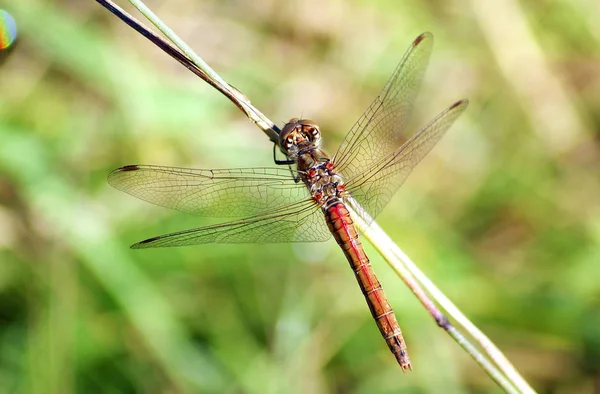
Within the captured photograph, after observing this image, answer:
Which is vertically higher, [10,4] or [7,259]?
[10,4]

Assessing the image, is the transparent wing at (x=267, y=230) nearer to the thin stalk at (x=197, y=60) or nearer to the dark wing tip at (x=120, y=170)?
the dark wing tip at (x=120, y=170)

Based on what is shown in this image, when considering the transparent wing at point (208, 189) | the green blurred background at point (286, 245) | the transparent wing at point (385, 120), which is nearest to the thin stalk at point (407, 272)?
the transparent wing at point (208, 189)

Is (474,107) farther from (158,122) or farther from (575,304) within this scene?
(158,122)

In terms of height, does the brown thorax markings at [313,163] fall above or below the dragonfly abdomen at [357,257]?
above

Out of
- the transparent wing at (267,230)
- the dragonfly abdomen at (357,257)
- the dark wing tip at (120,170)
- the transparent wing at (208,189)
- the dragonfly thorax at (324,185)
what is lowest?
the dragonfly abdomen at (357,257)

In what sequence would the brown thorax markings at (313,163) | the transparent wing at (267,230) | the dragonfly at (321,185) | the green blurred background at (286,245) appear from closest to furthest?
1. the transparent wing at (267,230)
2. the dragonfly at (321,185)
3. the brown thorax markings at (313,163)
4. the green blurred background at (286,245)

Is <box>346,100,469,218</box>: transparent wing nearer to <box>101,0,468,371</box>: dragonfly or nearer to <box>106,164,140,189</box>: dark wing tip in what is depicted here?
<box>101,0,468,371</box>: dragonfly

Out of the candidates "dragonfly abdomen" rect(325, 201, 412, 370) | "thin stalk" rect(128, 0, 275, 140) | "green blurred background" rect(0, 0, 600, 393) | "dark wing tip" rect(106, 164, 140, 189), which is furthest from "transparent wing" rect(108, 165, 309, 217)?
"green blurred background" rect(0, 0, 600, 393)

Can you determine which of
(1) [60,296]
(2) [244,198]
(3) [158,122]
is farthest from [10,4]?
(2) [244,198]

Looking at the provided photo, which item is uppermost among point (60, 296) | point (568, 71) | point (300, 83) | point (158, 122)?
point (300, 83)
